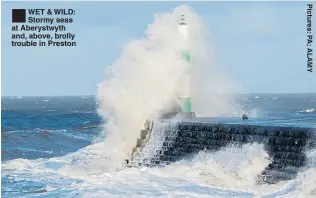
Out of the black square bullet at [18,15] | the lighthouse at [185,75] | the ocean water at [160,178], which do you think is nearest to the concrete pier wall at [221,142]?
the ocean water at [160,178]

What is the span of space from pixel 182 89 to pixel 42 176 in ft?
15.8

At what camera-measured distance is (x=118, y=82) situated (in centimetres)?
1894

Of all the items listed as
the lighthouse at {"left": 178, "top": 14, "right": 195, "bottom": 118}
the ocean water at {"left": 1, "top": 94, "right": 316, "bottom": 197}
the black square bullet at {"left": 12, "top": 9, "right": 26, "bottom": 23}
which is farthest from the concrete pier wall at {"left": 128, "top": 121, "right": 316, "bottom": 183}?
the black square bullet at {"left": 12, "top": 9, "right": 26, "bottom": 23}

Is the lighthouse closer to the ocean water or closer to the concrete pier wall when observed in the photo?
the concrete pier wall

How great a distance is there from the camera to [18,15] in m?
10.4

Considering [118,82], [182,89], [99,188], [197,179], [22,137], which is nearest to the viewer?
[99,188]

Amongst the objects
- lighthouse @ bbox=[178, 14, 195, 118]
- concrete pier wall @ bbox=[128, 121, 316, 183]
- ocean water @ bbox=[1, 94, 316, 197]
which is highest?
lighthouse @ bbox=[178, 14, 195, 118]

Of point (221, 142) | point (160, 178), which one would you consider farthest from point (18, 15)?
point (221, 142)

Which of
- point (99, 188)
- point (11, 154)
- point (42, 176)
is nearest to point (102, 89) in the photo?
point (11, 154)

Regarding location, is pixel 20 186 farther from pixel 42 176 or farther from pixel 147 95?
pixel 147 95

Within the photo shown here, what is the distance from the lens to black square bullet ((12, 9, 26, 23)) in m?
10.3

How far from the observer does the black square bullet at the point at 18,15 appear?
10.3 meters

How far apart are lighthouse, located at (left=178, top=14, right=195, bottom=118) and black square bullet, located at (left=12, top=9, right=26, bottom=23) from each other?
707cm

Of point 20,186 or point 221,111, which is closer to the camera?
point 20,186
